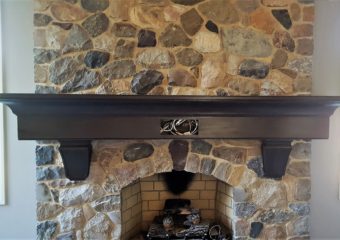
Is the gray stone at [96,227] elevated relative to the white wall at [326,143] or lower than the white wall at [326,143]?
lower

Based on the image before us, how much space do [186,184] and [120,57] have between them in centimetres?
134

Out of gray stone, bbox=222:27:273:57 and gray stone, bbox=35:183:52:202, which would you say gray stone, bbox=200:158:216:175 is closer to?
gray stone, bbox=222:27:273:57

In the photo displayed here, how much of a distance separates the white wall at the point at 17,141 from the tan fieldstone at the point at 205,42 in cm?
148

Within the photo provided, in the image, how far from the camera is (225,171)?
232 cm

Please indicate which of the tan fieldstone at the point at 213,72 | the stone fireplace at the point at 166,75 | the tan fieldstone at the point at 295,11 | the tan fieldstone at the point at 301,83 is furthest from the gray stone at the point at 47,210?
the tan fieldstone at the point at 295,11

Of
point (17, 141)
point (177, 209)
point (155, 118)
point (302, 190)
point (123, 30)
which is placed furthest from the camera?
point (177, 209)

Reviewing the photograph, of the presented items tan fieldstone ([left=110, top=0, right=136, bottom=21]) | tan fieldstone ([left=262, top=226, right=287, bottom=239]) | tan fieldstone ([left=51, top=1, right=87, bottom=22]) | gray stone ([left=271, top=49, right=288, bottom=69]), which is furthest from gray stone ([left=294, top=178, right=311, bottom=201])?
tan fieldstone ([left=51, top=1, right=87, bottom=22])

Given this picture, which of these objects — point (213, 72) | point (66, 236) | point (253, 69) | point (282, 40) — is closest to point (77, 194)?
point (66, 236)

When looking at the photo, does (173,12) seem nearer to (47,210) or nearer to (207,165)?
(207,165)

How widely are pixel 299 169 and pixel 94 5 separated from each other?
83.5 inches

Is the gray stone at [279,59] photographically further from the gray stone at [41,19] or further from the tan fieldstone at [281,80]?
the gray stone at [41,19]

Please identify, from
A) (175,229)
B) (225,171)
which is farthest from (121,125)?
(175,229)

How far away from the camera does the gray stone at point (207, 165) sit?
90.7 inches

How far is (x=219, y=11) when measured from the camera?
229 centimetres
